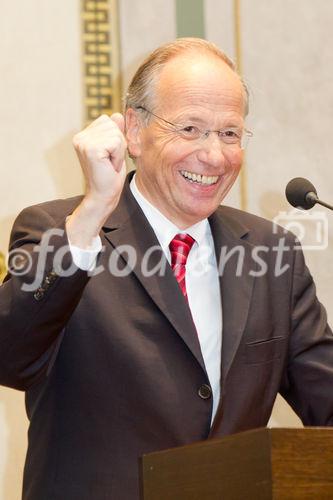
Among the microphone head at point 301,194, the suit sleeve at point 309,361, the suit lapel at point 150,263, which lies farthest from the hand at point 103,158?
the suit sleeve at point 309,361

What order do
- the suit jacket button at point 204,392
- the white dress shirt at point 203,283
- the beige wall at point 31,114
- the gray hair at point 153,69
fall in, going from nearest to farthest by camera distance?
the suit jacket button at point 204,392 → the white dress shirt at point 203,283 → the gray hair at point 153,69 → the beige wall at point 31,114

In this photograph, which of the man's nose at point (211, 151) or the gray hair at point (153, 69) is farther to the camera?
the gray hair at point (153, 69)

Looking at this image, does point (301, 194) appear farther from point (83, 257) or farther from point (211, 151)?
point (83, 257)

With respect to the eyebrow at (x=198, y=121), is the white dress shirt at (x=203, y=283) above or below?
below

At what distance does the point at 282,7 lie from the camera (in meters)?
4.26

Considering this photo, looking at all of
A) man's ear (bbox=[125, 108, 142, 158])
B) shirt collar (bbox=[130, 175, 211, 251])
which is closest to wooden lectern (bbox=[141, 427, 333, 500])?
shirt collar (bbox=[130, 175, 211, 251])

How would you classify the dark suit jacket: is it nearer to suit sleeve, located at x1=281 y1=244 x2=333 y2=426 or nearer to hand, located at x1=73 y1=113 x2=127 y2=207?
suit sleeve, located at x1=281 y1=244 x2=333 y2=426

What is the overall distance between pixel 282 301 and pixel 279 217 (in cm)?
153

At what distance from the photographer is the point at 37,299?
2.13 metres

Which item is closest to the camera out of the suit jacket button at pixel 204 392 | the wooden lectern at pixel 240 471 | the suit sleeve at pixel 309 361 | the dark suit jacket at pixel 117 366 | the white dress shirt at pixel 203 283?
the wooden lectern at pixel 240 471

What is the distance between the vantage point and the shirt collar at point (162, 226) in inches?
107

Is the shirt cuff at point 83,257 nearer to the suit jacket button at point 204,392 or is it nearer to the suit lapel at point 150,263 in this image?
the suit lapel at point 150,263

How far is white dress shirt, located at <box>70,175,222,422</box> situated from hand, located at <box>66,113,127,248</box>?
1.74 ft

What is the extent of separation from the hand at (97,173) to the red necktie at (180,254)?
511 mm
